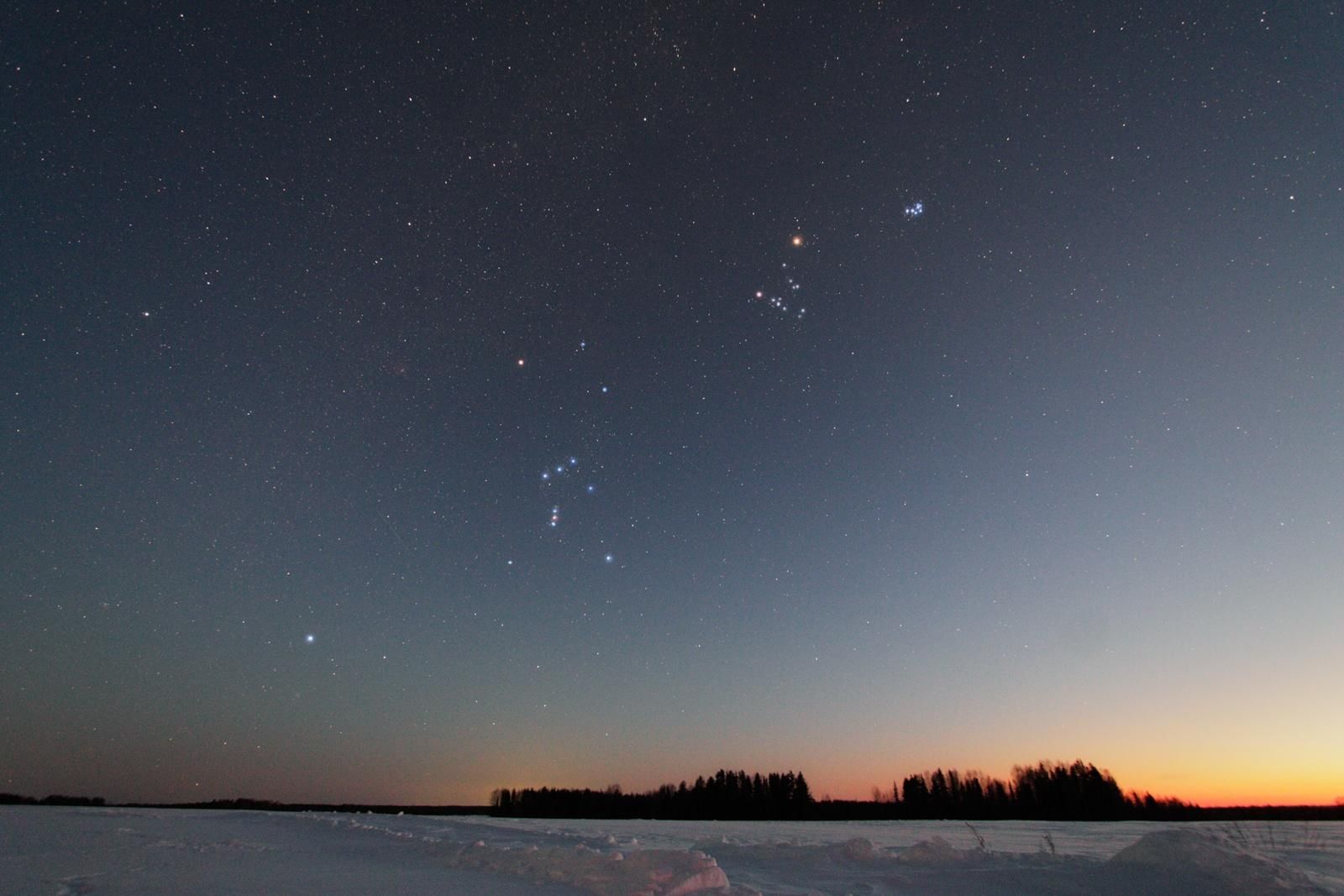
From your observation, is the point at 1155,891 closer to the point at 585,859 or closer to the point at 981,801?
the point at 585,859

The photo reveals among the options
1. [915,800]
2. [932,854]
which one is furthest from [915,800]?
[932,854]

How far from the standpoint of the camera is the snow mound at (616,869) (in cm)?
795

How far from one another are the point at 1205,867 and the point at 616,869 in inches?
297

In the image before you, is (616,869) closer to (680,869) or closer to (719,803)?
(680,869)

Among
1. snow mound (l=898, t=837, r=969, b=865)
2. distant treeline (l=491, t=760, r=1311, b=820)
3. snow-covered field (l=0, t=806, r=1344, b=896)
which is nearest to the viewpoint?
snow-covered field (l=0, t=806, r=1344, b=896)

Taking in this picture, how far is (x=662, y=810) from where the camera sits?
112m

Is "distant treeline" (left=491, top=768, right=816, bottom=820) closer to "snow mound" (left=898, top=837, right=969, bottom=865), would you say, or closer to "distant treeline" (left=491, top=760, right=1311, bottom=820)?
"distant treeline" (left=491, top=760, right=1311, bottom=820)

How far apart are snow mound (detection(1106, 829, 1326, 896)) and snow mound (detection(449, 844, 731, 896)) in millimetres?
5426

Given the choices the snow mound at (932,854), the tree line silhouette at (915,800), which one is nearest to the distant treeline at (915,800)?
the tree line silhouette at (915,800)

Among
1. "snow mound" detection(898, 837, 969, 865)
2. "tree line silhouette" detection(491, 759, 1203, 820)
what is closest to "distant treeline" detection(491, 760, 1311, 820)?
"tree line silhouette" detection(491, 759, 1203, 820)

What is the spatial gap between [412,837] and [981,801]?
4262 inches

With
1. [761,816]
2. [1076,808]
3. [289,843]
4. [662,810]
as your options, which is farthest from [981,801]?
[289,843]

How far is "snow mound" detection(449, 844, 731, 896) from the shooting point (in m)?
7.95

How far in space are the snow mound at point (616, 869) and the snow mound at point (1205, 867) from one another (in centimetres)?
543
